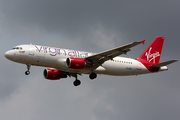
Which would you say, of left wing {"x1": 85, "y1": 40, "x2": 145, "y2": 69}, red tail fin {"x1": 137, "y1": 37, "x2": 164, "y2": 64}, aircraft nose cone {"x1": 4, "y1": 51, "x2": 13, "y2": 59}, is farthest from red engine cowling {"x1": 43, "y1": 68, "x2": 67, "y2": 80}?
red tail fin {"x1": 137, "y1": 37, "x2": 164, "y2": 64}

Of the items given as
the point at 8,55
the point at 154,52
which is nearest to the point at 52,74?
the point at 8,55

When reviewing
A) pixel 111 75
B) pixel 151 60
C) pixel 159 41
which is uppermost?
pixel 159 41

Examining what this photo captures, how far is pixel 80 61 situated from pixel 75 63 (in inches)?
35.0

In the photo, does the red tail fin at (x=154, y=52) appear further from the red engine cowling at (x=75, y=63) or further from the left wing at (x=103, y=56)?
the red engine cowling at (x=75, y=63)

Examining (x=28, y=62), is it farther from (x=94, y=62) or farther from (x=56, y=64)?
(x=94, y=62)

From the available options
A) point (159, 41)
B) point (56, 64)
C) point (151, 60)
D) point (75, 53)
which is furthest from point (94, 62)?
point (159, 41)

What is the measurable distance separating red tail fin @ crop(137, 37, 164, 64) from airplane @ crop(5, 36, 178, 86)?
160 mm

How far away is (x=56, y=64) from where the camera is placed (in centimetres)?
3856

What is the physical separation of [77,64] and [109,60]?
618cm

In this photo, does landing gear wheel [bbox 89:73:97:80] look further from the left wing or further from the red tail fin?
the red tail fin

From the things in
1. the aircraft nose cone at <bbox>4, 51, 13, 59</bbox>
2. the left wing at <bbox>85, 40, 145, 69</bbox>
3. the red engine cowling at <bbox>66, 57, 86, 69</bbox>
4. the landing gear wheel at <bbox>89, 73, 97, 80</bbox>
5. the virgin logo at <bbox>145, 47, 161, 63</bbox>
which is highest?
the virgin logo at <bbox>145, 47, 161, 63</bbox>

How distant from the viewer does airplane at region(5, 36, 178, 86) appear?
3788 cm

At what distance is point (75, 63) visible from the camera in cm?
3841

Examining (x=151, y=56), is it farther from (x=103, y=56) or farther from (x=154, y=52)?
(x=103, y=56)
